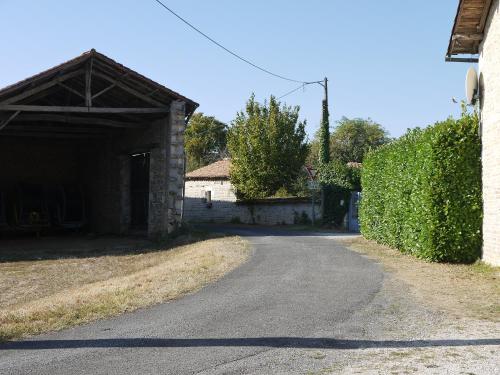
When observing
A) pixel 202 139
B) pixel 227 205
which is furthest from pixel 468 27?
pixel 202 139

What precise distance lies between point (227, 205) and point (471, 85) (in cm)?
2453

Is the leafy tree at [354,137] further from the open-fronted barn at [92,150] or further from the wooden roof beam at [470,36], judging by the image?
the wooden roof beam at [470,36]

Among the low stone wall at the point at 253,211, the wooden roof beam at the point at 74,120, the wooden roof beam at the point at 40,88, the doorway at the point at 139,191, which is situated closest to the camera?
the wooden roof beam at the point at 40,88

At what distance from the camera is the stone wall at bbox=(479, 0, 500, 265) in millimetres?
10562

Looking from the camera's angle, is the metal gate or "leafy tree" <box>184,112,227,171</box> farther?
"leafy tree" <box>184,112,227,171</box>

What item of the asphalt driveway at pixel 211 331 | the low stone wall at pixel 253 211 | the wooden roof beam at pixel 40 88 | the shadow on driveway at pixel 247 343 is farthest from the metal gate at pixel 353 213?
the shadow on driveway at pixel 247 343

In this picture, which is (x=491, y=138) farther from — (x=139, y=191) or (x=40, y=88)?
(x=139, y=191)

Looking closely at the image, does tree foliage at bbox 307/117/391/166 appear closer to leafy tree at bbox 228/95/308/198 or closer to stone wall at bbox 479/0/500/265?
leafy tree at bbox 228/95/308/198

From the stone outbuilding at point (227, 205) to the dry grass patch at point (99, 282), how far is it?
13.0 m

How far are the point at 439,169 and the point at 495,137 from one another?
1.29 metres

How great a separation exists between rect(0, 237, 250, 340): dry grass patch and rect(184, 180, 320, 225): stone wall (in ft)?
42.5

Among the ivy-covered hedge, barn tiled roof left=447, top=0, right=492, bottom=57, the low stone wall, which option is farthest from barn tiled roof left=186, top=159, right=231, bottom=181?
the ivy-covered hedge

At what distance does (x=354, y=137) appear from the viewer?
63.5 metres

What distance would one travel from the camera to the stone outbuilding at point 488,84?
419 inches
